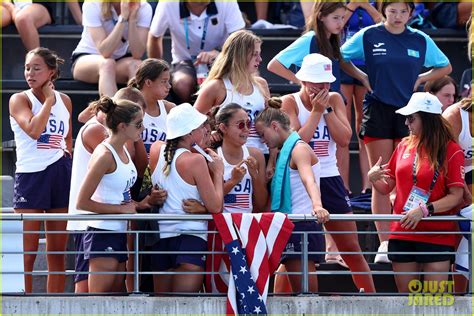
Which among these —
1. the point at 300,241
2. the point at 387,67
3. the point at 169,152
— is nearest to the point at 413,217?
the point at 300,241

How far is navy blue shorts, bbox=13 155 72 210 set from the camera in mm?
9562

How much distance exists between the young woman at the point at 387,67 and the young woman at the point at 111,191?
2322mm

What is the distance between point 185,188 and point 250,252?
619 mm

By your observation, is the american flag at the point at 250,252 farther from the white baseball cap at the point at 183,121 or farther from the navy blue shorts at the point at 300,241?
the white baseball cap at the point at 183,121

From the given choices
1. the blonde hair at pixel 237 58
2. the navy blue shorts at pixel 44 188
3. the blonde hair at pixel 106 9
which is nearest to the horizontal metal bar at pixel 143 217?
the navy blue shorts at pixel 44 188

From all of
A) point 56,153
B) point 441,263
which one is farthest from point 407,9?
point 56,153

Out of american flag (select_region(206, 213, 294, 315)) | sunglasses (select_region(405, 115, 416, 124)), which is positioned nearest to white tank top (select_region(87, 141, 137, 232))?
american flag (select_region(206, 213, 294, 315))

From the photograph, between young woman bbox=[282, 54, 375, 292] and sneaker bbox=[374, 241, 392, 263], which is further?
sneaker bbox=[374, 241, 392, 263]

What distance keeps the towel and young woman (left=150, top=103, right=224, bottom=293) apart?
484mm

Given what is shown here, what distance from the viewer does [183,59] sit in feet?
37.3

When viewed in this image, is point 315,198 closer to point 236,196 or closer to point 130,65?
point 236,196

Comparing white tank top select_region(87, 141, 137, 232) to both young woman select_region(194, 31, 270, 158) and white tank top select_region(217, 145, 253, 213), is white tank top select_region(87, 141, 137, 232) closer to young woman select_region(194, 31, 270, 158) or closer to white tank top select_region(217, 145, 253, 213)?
white tank top select_region(217, 145, 253, 213)

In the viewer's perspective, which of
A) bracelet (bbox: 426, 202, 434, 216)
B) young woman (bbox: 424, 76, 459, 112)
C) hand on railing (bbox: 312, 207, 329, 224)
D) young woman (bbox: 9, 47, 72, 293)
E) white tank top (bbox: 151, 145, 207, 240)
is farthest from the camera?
young woman (bbox: 424, 76, 459, 112)

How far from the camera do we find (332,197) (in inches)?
369
